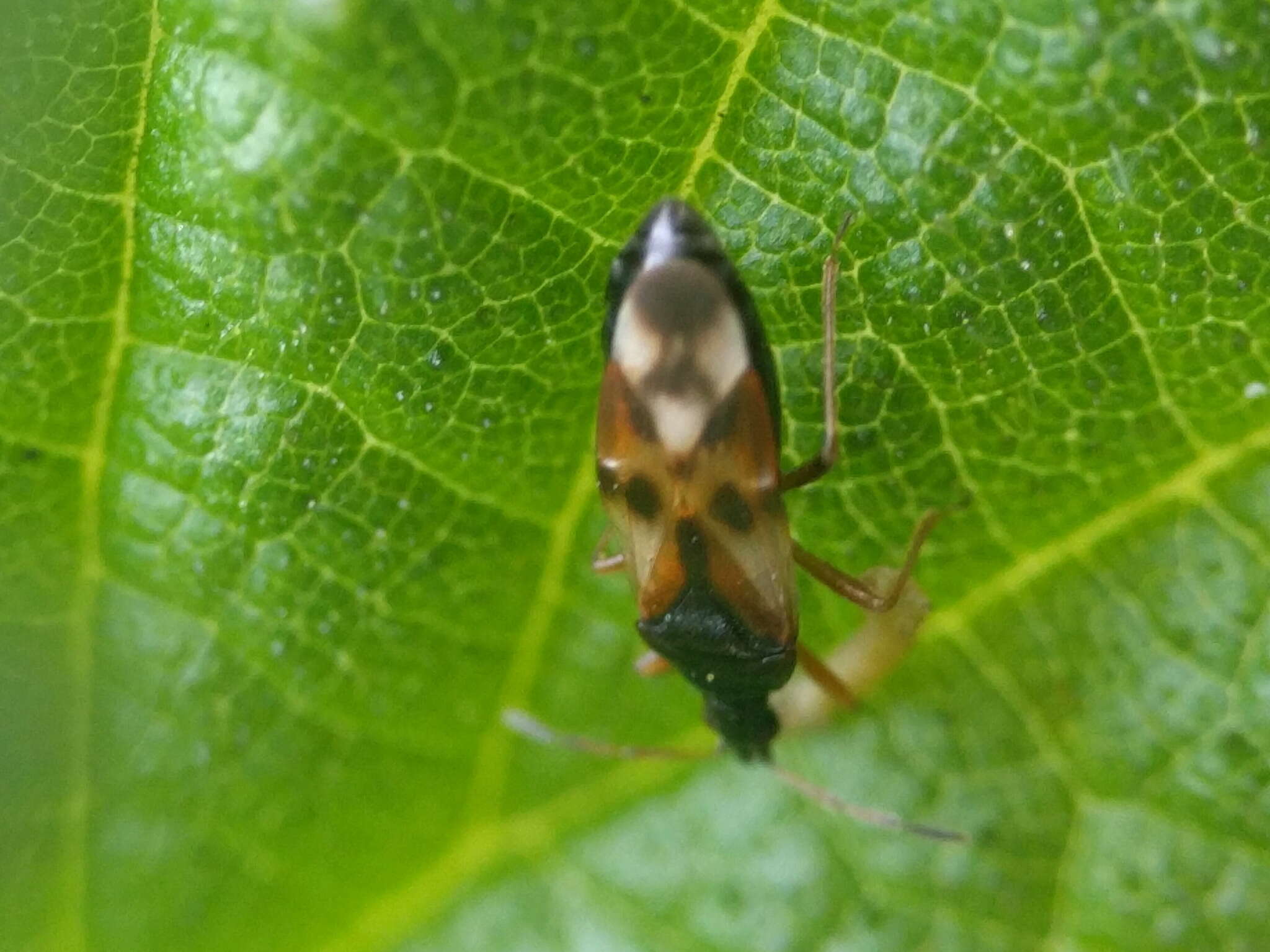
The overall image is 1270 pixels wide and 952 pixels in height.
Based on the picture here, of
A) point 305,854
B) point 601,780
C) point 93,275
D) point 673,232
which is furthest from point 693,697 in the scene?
point 93,275

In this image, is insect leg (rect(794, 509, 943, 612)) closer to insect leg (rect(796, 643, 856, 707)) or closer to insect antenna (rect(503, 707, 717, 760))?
insect leg (rect(796, 643, 856, 707))

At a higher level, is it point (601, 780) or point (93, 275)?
point (93, 275)

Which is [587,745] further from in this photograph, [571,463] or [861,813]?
[571,463]

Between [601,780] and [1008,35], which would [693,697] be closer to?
[601,780]

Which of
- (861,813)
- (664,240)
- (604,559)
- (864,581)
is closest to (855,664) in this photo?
(864,581)

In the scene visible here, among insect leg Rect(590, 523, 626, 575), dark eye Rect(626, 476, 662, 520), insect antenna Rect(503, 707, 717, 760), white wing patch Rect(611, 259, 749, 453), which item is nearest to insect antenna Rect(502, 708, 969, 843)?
insect antenna Rect(503, 707, 717, 760)

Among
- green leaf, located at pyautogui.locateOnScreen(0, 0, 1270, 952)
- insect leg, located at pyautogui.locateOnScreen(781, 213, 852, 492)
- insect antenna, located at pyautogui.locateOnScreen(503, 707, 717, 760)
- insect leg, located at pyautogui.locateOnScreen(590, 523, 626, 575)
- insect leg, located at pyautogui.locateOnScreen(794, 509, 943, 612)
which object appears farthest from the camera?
insect antenna, located at pyautogui.locateOnScreen(503, 707, 717, 760)
